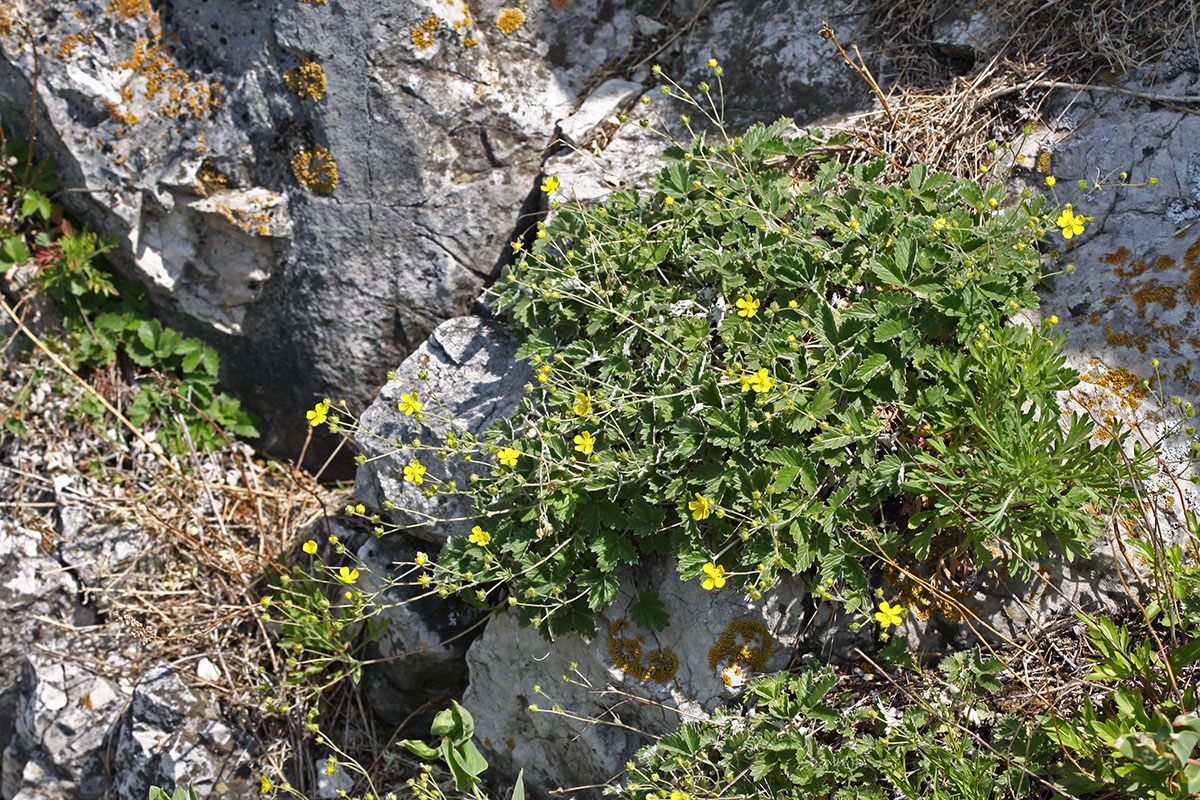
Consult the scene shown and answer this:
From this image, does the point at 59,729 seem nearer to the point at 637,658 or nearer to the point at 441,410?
the point at 441,410

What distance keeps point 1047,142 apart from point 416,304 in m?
3.13

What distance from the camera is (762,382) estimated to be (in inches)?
111

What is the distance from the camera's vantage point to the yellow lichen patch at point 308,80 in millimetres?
4301

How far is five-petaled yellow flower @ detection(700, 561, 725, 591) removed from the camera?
8.96ft

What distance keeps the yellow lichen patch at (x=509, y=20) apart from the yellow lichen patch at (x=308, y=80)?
3.23 feet

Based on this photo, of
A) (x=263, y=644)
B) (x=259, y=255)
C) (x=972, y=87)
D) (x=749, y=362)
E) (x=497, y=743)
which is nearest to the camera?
(x=749, y=362)

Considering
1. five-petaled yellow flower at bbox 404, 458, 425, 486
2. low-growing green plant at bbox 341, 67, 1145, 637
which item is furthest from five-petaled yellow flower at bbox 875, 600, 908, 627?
five-petaled yellow flower at bbox 404, 458, 425, 486

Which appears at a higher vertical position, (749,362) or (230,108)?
(230,108)

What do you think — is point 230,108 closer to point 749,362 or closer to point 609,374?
point 609,374

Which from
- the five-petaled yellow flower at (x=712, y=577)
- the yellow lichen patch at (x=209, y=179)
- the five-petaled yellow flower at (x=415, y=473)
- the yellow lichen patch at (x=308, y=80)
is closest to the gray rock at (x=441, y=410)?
the five-petaled yellow flower at (x=415, y=473)

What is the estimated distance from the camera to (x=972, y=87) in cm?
387

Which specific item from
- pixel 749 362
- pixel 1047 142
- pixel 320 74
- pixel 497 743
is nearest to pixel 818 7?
pixel 1047 142

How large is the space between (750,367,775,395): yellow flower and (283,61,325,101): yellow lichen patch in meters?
2.91

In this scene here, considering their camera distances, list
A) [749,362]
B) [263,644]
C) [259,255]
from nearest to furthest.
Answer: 1. [749,362]
2. [263,644]
3. [259,255]
